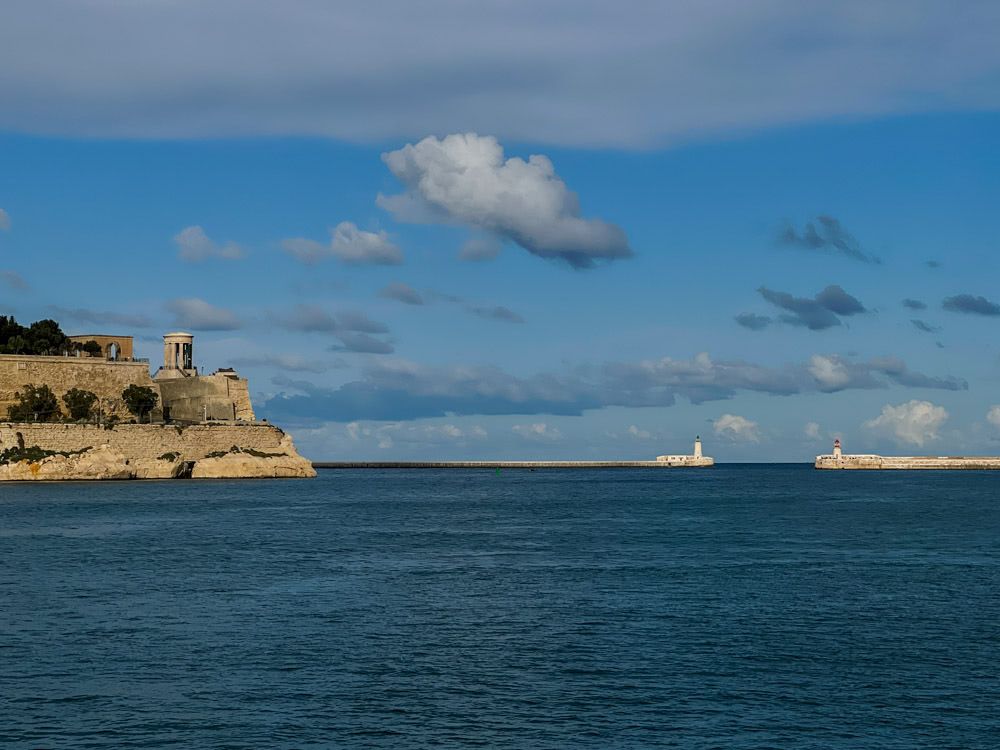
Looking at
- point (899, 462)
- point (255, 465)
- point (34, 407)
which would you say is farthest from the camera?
point (899, 462)

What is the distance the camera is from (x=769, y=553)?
4688cm

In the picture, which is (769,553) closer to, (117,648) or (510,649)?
(510,649)

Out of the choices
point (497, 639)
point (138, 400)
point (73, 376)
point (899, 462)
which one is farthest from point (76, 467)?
point (899, 462)

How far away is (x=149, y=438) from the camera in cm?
10981

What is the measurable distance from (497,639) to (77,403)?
91.2 m

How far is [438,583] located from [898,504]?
56.4 m

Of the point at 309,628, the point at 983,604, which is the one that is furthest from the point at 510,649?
the point at 983,604

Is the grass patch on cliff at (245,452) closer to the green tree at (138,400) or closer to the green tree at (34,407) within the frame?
the green tree at (138,400)

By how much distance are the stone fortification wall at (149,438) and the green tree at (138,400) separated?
5.76 meters

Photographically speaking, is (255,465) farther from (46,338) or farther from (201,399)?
(46,338)

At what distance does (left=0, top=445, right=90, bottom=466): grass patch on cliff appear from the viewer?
325ft

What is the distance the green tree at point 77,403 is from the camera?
10938 cm

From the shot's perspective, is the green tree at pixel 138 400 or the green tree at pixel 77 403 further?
the green tree at pixel 138 400

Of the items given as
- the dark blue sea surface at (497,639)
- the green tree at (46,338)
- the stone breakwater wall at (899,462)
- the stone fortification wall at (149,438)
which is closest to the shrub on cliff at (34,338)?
the green tree at (46,338)
